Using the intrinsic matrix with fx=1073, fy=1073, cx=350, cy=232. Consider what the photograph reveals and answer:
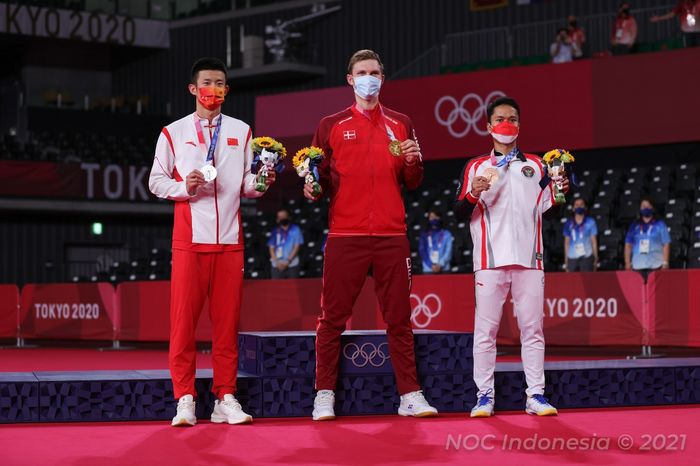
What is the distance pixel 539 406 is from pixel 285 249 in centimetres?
1069

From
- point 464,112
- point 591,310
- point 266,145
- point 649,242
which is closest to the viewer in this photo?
point 266,145

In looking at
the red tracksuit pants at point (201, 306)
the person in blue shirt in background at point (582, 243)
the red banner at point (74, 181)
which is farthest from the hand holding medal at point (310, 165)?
the red banner at point (74, 181)

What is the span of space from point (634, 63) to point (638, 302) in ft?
25.2

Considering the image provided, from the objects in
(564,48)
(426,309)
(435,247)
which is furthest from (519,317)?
(564,48)

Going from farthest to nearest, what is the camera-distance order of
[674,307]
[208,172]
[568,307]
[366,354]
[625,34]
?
[625,34] < [568,307] < [674,307] < [366,354] < [208,172]

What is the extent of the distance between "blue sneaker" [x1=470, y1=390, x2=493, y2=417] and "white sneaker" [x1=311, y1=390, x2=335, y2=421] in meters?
0.93

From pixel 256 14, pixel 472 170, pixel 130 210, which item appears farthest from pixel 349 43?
pixel 472 170

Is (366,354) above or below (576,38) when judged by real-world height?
below

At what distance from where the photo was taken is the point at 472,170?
7258 millimetres

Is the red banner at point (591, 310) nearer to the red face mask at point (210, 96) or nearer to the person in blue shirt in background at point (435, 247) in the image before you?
the person in blue shirt in background at point (435, 247)

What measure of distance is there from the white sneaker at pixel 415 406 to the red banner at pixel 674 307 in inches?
250

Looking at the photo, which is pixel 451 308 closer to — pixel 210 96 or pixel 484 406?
pixel 484 406

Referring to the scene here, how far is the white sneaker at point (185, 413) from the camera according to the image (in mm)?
6621

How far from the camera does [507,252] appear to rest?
23.1ft
